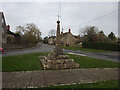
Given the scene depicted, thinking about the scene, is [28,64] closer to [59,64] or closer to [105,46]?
[59,64]

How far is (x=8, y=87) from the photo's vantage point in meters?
3.25

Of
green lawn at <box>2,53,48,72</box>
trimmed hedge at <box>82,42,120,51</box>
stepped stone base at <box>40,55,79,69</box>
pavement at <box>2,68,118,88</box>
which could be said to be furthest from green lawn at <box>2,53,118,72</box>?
trimmed hedge at <box>82,42,120,51</box>

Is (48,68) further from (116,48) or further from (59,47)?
(116,48)

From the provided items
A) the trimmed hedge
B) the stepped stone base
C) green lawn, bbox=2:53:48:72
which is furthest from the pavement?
the trimmed hedge

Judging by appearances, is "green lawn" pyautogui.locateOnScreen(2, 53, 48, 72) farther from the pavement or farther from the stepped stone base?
the pavement

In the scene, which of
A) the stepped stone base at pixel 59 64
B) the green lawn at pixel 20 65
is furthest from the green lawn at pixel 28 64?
the stepped stone base at pixel 59 64

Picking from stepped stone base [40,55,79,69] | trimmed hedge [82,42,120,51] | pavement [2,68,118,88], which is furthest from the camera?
trimmed hedge [82,42,120,51]

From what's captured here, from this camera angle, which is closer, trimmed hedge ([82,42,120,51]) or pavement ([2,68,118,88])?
pavement ([2,68,118,88])

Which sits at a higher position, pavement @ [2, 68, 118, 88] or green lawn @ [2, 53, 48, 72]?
green lawn @ [2, 53, 48, 72]

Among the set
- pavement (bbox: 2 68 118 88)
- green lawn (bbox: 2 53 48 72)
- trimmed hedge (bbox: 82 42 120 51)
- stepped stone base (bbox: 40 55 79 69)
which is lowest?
pavement (bbox: 2 68 118 88)

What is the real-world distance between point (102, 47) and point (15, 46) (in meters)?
22.7

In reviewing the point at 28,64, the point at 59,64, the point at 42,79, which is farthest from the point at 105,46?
the point at 42,79

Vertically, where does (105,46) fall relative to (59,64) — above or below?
above

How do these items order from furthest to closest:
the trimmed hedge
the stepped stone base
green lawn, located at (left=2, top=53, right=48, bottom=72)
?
the trimmed hedge
the stepped stone base
green lawn, located at (left=2, top=53, right=48, bottom=72)
